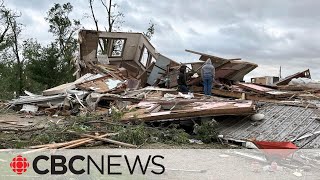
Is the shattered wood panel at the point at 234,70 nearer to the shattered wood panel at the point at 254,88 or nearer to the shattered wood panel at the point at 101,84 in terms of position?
the shattered wood panel at the point at 254,88

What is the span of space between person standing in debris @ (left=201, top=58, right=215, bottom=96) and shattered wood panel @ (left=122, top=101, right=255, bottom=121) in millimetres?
3486

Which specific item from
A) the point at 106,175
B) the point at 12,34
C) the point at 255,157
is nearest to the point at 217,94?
the point at 255,157

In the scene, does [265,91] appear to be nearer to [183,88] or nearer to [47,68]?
[183,88]

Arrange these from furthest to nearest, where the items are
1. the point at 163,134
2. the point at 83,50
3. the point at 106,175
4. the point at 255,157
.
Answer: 1. the point at 83,50
2. the point at 163,134
3. the point at 255,157
4. the point at 106,175

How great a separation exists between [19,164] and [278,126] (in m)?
5.03

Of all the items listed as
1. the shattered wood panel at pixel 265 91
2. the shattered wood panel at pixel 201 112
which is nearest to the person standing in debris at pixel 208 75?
the shattered wood panel at pixel 265 91

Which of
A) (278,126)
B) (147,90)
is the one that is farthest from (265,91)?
(278,126)

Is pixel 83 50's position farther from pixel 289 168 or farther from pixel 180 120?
pixel 289 168

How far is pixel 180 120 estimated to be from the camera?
8633 millimetres

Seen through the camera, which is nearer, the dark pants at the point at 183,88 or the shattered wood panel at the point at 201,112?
the shattered wood panel at the point at 201,112

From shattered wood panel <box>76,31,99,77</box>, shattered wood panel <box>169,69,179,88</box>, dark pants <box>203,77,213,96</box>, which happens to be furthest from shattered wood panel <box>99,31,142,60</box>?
dark pants <box>203,77,213,96</box>

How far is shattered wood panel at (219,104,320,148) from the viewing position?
7.48 metres

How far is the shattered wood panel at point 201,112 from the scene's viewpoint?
27.1 feet

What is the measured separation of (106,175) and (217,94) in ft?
28.9
